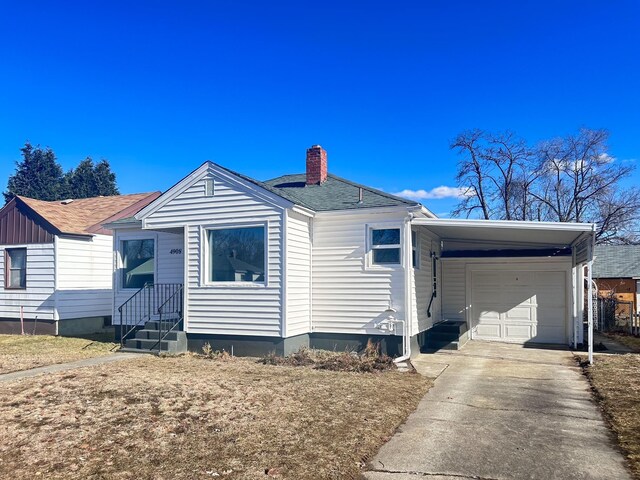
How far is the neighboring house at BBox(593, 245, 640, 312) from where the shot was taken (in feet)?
99.6

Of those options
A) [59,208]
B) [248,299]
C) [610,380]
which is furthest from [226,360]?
[59,208]

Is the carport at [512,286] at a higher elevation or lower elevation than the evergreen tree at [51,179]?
lower

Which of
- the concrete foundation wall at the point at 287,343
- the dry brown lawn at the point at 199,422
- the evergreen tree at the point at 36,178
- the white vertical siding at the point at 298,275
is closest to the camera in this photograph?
the dry brown lawn at the point at 199,422

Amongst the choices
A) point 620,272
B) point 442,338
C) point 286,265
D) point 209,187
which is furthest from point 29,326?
point 620,272

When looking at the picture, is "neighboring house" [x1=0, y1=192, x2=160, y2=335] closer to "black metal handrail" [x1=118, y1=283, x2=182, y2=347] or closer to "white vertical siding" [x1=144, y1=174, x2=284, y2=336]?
"black metal handrail" [x1=118, y1=283, x2=182, y2=347]

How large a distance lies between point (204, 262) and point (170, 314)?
217 cm

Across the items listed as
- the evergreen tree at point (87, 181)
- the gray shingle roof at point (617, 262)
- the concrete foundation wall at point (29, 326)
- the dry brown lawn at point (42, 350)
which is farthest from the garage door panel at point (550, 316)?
the evergreen tree at point (87, 181)

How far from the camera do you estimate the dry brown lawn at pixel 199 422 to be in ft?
15.3

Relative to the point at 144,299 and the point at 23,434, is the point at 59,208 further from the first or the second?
the point at 23,434

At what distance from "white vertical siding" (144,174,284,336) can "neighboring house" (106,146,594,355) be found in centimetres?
2

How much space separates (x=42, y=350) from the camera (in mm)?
12359

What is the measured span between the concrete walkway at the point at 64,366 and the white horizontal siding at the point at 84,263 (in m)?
5.89

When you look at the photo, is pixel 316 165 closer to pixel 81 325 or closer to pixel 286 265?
pixel 286 265

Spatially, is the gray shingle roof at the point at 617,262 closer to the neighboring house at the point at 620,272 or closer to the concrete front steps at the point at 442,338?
the neighboring house at the point at 620,272
